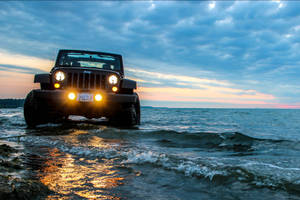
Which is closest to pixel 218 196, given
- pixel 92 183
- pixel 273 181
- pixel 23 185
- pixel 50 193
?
pixel 273 181

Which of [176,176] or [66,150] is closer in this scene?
[176,176]

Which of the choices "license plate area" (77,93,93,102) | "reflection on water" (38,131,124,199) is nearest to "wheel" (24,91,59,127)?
"license plate area" (77,93,93,102)

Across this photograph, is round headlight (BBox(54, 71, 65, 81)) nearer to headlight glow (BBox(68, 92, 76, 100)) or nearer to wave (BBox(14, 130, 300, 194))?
headlight glow (BBox(68, 92, 76, 100))

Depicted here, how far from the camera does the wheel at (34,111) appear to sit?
16.9 feet

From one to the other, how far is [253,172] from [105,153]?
1.61 m

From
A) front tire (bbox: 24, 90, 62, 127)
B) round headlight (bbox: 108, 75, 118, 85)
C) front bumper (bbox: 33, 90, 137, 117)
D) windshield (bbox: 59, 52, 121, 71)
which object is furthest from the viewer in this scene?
windshield (bbox: 59, 52, 121, 71)

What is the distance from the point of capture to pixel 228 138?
4883 millimetres

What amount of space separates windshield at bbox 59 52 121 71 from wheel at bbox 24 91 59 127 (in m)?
1.35

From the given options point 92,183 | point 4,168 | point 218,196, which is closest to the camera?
point 218,196

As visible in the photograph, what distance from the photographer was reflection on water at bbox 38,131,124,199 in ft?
5.16

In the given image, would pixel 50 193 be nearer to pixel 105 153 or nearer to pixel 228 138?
pixel 105 153

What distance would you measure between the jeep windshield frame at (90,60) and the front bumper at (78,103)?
4.36 ft

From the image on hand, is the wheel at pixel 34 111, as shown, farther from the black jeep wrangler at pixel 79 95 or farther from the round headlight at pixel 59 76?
the round headlight at pixel 59 76

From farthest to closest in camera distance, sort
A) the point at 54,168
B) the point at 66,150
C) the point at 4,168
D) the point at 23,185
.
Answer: the point at 66,150, the point at 54,168, the point at 4,168, the point at 23,185
